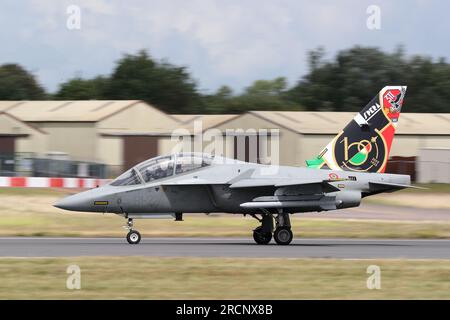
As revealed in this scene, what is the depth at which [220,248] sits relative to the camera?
21.3 meters

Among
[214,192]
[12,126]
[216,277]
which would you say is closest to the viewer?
[216,277]

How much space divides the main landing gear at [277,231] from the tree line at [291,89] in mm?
74674

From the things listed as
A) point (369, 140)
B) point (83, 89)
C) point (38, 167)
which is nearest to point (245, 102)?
point (83, 89)

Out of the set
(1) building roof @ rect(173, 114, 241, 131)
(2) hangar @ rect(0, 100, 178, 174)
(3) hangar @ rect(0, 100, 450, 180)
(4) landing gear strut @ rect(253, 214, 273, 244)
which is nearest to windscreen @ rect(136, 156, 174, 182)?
(4) landing gear strut @ rect(253, 214, 273, 244)

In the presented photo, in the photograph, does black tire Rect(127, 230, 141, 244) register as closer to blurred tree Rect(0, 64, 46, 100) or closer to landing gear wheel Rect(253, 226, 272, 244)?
landing gear wheel Rect(253, 226, 272, 244)

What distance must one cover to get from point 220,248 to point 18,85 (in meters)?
89.4

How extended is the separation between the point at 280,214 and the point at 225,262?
16.6 feet

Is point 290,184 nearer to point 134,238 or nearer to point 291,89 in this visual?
point 134,238

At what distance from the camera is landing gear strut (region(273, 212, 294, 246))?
22.6 meters

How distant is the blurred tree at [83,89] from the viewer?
333 ft

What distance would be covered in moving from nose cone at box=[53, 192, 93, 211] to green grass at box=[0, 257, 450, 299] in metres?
3.68
